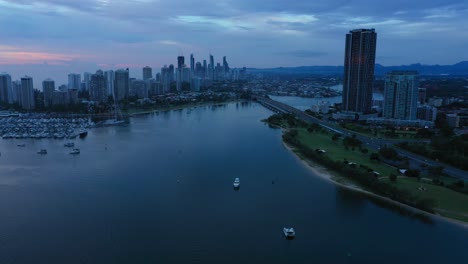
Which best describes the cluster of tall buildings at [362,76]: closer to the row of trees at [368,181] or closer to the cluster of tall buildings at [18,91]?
the row of trees at [368,181]

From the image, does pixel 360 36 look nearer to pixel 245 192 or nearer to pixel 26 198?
pixel 245 192

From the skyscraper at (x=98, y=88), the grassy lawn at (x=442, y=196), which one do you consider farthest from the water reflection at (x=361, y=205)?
the skyscraper at (x=98, y=88)

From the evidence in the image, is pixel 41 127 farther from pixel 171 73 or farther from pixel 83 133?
pixel 171 73

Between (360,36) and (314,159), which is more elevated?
(360,36)

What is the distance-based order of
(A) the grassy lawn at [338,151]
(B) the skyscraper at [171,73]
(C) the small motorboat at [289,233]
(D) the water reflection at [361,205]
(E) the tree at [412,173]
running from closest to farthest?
(C) the small motorboat at [289,233] < (D) the water reflection at [361,205] < (E) the tree at [412,173] < (A) the grassy lawn at [338,151] < (B) the skyscraper at [171,73]

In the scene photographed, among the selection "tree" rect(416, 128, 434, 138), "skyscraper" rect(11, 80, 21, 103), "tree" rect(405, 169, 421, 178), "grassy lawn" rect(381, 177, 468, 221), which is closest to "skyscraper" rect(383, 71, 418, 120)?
"tree" rect(416, 128, 434, 138)

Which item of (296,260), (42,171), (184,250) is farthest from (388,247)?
(42,171)
